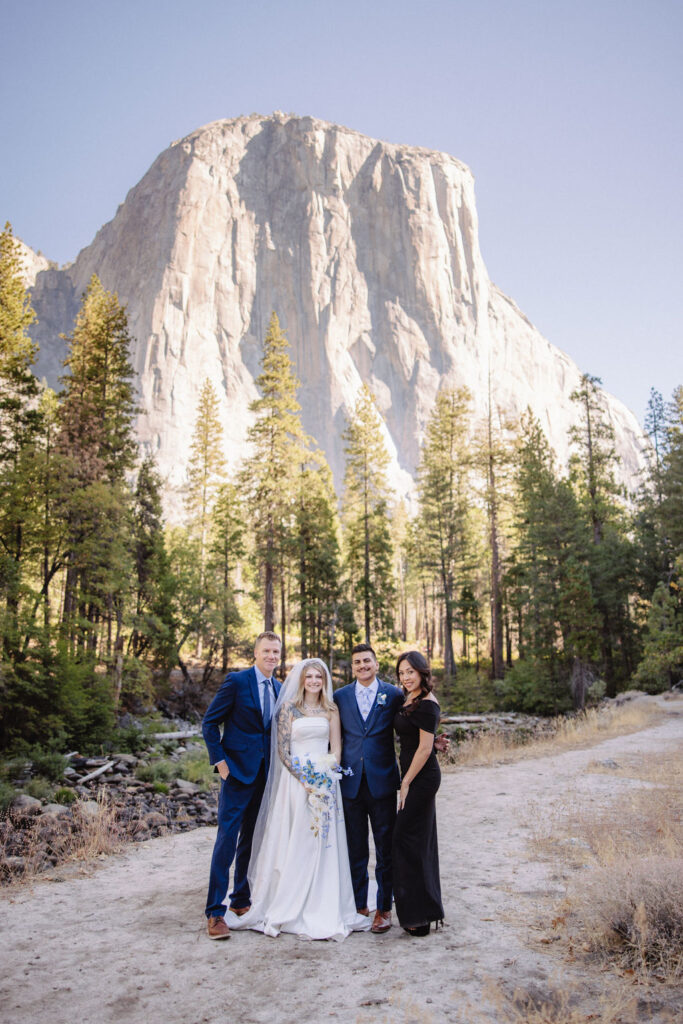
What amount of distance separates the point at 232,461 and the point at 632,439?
92769 mm

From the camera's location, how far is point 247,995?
12.1 ft

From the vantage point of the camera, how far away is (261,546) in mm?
30547

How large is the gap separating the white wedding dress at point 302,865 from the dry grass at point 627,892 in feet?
5.16

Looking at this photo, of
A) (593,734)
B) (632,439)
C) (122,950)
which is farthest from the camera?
(632,439)

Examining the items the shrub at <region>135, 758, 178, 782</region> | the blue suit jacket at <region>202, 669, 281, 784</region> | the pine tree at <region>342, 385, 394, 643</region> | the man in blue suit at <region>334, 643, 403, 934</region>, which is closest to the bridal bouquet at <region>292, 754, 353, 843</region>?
the man in blue suit at <region>334, 643, 403, 934</region>

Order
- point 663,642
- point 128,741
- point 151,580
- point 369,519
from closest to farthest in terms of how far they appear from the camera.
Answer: point 128,741 < point 663,642 < point 151,580 < point 369,519

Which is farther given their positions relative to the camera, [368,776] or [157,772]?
[157,772]

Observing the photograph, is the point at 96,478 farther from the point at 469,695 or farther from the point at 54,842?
the point at 469,695

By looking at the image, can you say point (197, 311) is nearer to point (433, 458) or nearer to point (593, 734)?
point (433, 458)

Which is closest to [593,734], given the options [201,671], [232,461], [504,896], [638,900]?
[504,896]

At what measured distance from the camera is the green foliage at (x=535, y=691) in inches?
1046

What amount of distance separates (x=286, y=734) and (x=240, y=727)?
0.38m

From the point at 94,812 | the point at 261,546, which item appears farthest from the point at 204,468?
the point at 94,812

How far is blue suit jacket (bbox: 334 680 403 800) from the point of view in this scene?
502 cm
